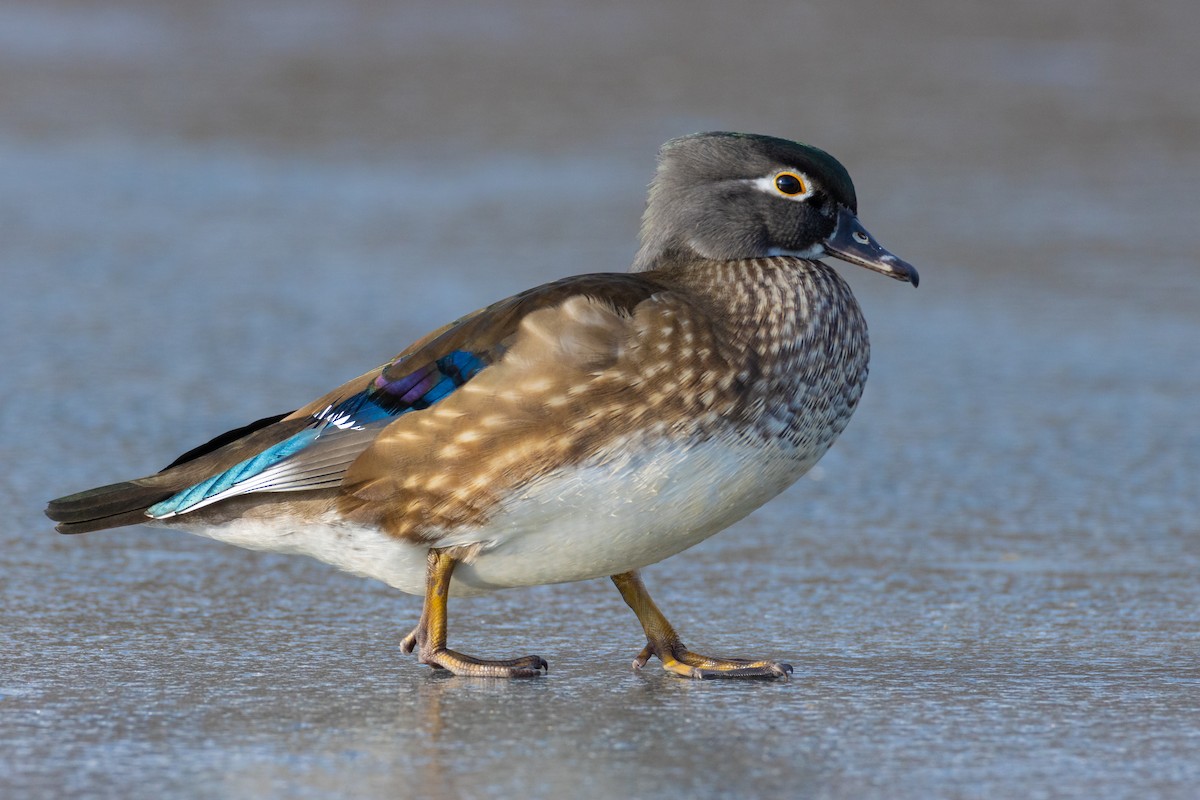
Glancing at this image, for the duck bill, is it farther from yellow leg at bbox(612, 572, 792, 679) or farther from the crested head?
yellow leg at bbox(612, 572, 792, 679)

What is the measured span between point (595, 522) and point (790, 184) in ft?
3.24

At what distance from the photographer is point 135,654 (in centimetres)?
409

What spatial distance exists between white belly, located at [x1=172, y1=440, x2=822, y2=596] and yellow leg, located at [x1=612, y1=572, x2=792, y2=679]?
0.46 feet

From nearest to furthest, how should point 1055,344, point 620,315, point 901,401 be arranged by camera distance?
point 620,315
point 901,401
point 1055,344

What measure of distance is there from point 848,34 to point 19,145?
6845 millimetres

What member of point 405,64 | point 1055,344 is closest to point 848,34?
point 405,64

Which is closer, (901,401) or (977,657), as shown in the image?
(977,657)

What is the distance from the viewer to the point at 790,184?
4324 millimetres

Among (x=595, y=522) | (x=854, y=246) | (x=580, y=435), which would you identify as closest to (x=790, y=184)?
(x=854, y=246)

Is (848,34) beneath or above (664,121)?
above

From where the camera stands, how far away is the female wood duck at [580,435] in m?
3.86

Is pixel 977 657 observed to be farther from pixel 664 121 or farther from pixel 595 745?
pixel 664 121

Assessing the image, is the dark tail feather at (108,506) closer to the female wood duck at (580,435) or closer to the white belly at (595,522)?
the female wood duck at (580,435)

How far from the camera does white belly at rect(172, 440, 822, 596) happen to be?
12.6ft
